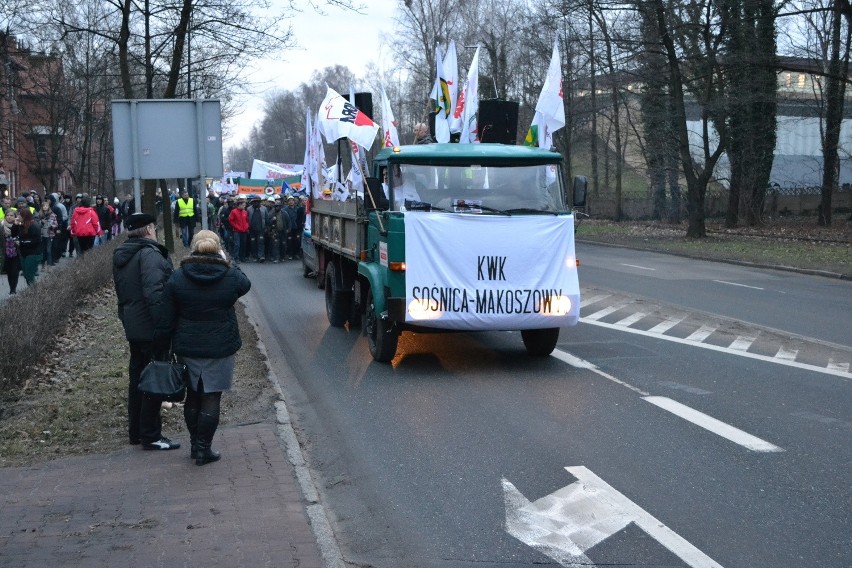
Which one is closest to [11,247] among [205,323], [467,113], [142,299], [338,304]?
[338,304]

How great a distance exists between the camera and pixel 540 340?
11945 millimetres

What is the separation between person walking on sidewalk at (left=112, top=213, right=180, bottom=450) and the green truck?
3.82m

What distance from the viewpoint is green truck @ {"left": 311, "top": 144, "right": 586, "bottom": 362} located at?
11133 mm

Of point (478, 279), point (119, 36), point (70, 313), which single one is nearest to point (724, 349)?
point (478, 279)

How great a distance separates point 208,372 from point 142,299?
893mm

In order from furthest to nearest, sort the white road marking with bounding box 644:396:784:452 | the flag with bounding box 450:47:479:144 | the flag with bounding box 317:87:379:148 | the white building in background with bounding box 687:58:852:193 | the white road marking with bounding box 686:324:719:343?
the white building in background with bounding box 687:58:852:193 < the flag with bounding box 450:47:479:144 < the white road marking with bounding box 686:324:719:343 < the flag with bounding box 317:87:379:148 < the white road marking with bounding box 644:396:784:452

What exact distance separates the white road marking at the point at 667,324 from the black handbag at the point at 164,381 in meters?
8.44

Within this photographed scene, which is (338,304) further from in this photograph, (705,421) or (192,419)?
(192,419)

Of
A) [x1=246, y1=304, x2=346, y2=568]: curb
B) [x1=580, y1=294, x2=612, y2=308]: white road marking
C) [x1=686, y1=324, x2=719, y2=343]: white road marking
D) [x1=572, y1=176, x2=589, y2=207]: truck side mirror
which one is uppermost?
[x1=572, y1=176, x2=589, y2=207]: truck side mirror

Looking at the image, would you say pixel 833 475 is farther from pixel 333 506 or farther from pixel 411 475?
pixel 333 506

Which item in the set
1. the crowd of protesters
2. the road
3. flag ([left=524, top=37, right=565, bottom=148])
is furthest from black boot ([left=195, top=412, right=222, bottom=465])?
the crowd of protesters

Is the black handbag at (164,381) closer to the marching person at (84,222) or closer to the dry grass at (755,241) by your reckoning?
the marching person at (84,222)

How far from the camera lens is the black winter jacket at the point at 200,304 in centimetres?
707

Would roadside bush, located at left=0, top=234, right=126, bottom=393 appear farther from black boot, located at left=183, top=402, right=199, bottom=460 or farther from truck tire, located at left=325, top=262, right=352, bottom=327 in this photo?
truck tire, located at left=325, top=262, right=352, bottom=327
